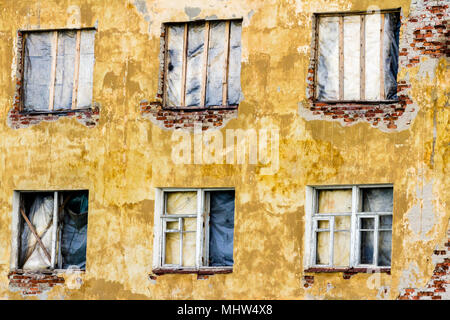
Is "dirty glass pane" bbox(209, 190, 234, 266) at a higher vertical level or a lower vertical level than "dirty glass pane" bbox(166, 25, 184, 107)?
lower

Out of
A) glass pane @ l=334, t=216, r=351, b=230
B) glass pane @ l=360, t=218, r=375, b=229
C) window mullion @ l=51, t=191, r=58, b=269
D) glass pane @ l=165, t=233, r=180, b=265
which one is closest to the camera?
glass pane @ l=360, t=218, r=375, b=229

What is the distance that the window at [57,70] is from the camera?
82.6ft

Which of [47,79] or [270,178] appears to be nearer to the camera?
[270,178]

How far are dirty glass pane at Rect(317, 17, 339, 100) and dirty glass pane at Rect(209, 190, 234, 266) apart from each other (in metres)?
2.48

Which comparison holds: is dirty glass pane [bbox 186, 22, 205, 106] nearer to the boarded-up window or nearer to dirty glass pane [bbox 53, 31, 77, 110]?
the boarded-up window

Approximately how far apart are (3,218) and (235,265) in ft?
15.2

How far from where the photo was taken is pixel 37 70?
25.5 m

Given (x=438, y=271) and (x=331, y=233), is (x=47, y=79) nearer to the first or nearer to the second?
(x=331, y=233)

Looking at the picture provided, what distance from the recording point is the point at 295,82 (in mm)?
23672

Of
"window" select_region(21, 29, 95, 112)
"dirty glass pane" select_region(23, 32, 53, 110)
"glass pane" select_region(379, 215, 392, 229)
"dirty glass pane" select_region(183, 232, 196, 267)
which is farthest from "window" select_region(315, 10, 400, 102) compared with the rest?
"dirty glass pane" select_region(23, 32, 53, 110)

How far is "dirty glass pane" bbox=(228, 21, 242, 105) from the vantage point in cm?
2422

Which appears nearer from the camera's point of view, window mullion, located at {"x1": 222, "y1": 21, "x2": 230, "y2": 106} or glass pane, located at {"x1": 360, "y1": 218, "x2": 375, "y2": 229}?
glass pane, located at {"x1": 360, "y1": 218, "x2": 375, "y2": 229}

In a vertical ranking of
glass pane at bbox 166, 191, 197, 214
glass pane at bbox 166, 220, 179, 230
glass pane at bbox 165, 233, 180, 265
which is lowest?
glass pane at bbox 165, 233, 180, 265
